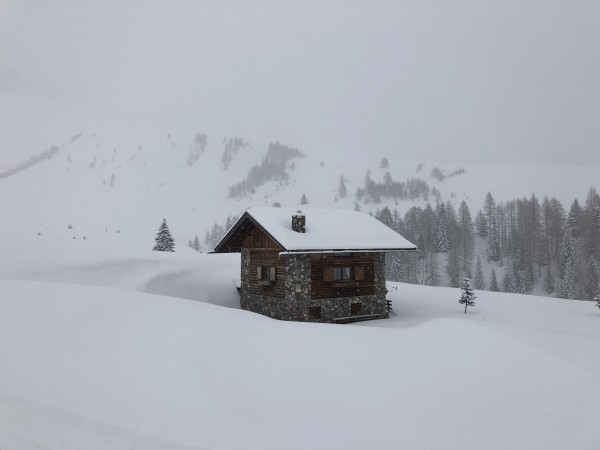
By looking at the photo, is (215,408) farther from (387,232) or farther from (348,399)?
(387,232)

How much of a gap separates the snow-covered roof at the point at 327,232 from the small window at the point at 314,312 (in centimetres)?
342

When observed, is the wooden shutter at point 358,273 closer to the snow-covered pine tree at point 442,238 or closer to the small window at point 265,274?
the small window at point 265,274

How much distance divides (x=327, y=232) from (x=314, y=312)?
4.49m

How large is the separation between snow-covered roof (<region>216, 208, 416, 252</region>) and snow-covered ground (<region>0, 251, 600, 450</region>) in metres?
7.09

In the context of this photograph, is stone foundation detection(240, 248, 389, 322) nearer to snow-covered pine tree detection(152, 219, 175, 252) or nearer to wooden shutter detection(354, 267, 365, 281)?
wooden shutter detection(354, 267, 365, 281)

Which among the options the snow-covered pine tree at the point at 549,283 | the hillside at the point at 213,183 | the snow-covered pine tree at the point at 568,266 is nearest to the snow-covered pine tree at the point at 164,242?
the hillside at the point at 213,183

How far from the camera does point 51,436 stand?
7008 millimetres

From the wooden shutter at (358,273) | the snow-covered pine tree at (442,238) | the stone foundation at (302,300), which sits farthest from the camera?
the snow-covered pine tree at (442,238)

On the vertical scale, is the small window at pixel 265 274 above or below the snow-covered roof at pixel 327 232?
below

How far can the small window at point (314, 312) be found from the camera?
21.8 m

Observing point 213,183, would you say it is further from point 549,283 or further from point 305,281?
point 305,281

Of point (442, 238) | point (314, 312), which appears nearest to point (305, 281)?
point (314, 312)

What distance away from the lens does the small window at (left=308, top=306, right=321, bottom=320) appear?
2184cm

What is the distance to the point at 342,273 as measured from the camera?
23.5 meters
